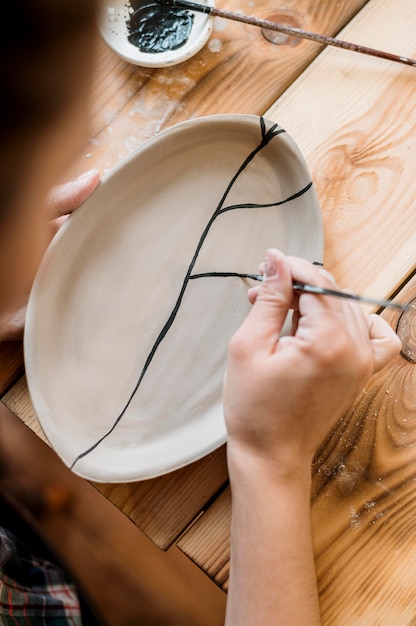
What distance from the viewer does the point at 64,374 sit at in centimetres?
67

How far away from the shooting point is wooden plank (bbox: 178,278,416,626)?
25.8 inches

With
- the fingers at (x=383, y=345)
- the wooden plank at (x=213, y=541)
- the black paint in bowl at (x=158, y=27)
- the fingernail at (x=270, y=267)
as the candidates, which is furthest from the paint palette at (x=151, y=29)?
the wooden plank at (x=213, y=541)

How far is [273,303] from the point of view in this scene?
1.91ft

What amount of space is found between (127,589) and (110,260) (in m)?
0.72

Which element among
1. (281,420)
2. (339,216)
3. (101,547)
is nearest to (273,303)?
(281,420)

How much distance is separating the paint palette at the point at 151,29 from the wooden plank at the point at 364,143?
0.16 meters

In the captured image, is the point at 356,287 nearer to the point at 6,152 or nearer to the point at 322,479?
the point at 322,479

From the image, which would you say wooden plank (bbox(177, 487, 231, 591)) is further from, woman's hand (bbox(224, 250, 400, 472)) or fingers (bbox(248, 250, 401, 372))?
fingers (bbox(248, 250, 401, 372))

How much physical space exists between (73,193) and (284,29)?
0.40 meters

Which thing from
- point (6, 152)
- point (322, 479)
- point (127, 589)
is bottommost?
point (127, 589)

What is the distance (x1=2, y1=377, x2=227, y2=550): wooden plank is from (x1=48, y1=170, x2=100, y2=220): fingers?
14.4 inches

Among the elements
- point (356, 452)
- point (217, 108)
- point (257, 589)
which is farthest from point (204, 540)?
point (217, 108)

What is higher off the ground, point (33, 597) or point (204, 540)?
point (204, 540)

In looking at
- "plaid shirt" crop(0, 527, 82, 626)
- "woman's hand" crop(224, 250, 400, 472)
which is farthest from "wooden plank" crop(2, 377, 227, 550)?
"plaid shirt" crop(0, 527, 82, 626)
